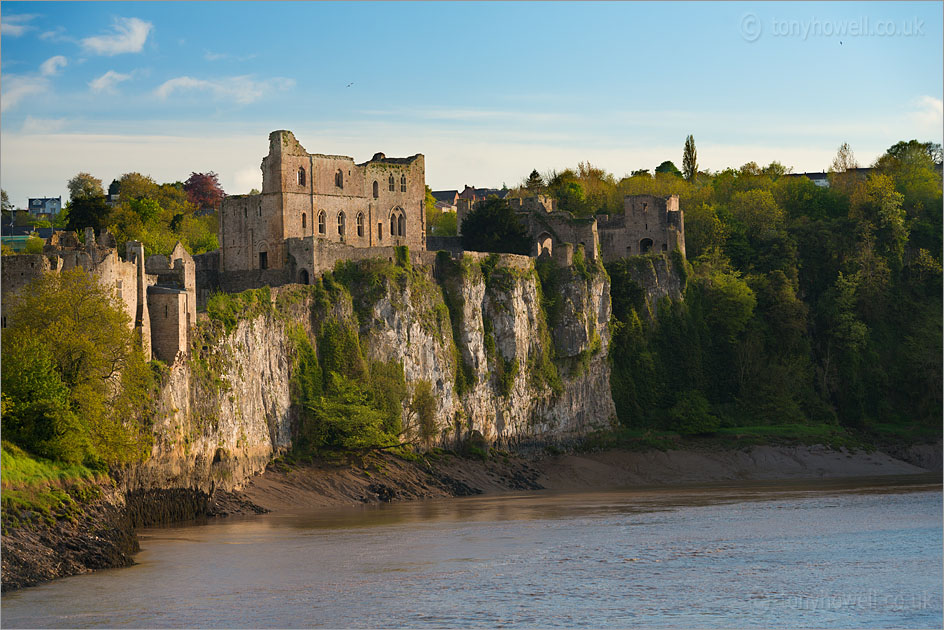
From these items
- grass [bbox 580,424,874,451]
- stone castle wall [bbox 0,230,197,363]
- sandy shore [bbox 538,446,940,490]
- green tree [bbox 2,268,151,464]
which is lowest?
sandy shore [bbox 538,446,940,490]

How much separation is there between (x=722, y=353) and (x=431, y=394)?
90.7 ft

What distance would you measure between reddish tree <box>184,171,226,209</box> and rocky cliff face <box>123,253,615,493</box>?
58.1 metres

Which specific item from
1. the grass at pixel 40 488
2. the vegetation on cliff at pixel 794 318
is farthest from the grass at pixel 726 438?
the grass at pixel 40 488

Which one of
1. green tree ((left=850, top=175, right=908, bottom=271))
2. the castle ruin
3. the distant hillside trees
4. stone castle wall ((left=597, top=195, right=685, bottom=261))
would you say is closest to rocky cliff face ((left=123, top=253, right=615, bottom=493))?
the castle ruin

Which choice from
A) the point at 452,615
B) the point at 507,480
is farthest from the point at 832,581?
the point at 507,480

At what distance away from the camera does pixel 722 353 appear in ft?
355

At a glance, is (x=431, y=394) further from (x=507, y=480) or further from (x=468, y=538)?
(x=468, y=538)

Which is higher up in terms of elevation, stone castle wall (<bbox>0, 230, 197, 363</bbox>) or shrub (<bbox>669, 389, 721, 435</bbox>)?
stone castle wall (<bbox>0, 230, 197, 363</bbox>)

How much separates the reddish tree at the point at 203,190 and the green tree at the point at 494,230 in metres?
52.2

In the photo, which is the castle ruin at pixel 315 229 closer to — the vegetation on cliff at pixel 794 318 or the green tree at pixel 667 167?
the vegetation on cliff at pixel 794 318

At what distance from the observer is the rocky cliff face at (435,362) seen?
233 ft

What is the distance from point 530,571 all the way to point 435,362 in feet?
125

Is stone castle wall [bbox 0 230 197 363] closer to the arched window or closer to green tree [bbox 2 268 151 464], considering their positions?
green tree [bbox 2 268 151 464]

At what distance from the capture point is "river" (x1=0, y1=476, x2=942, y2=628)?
148ft
